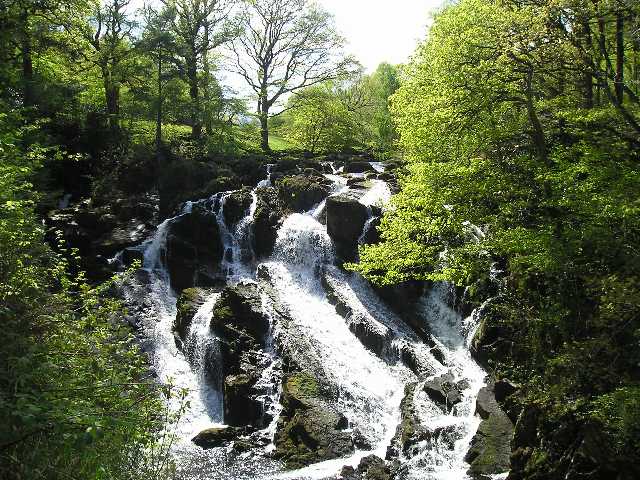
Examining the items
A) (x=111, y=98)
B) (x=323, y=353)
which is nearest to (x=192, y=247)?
(x=323, y=353)

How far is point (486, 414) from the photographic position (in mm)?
14164

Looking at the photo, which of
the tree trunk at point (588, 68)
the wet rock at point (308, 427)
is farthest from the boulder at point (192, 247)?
the tree trunk at point (588, 68)

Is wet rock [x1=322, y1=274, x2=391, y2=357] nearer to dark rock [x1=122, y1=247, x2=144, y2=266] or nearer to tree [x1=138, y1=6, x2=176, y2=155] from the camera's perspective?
dark rock [x1=122, y1=247, x2=144, y2=266]

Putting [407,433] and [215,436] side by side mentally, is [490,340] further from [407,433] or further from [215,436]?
[215,436]

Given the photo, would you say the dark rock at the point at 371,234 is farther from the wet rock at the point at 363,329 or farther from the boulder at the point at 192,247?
the boulder at the point at 192,247

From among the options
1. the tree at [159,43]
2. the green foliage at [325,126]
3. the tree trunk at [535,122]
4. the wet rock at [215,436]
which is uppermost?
the tree at [159,43]

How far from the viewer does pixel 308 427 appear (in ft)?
49.1

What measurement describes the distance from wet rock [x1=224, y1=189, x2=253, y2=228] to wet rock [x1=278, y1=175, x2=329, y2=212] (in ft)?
5.84

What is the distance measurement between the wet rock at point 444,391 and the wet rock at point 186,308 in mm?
9470

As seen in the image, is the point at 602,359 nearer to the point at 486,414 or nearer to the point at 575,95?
the point at 486,414

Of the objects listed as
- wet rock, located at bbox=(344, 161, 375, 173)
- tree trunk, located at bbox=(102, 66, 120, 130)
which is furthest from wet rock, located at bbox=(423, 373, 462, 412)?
tree trunk, located at bbox=(102, 66, 120, 130)

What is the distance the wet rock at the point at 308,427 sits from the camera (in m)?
14.4

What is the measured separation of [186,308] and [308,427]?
26.1ft

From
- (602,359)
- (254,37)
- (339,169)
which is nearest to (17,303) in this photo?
(602,359)
